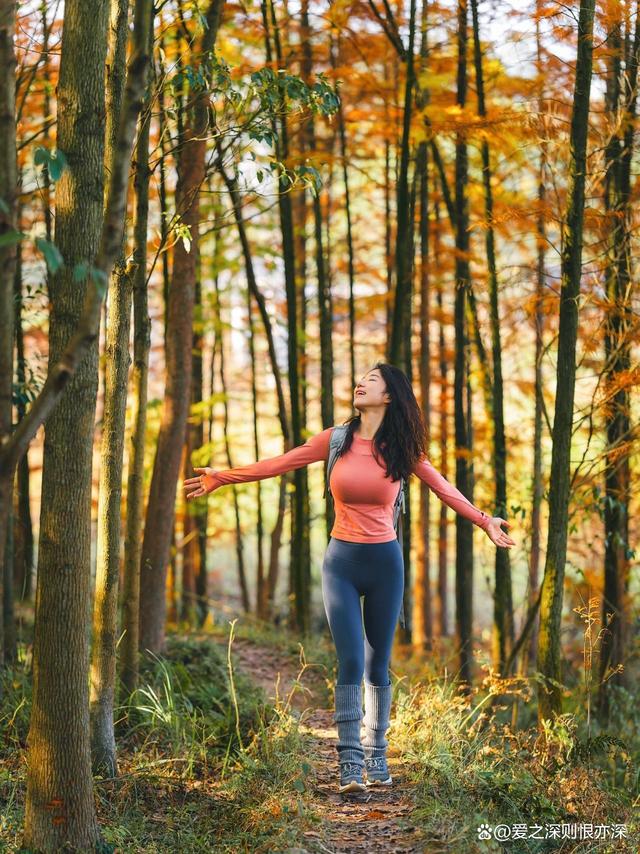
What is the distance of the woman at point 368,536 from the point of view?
14.7ft

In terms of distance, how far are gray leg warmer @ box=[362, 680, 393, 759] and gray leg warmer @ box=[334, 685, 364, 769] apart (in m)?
0.14

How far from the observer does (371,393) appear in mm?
4633

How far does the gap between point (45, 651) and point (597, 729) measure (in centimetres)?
587

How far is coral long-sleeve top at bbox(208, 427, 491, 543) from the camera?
14.8ft

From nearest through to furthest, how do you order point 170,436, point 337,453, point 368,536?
point 368,536 < point 337,453 < point 170,436

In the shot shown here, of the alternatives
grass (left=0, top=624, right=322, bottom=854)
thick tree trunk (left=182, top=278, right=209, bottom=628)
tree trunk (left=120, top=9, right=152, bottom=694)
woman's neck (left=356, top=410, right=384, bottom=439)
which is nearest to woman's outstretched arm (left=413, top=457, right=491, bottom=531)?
woman's neck (left=356, top=410, right=384, bottom=439)

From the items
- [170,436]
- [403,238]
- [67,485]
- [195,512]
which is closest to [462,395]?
[403,238]

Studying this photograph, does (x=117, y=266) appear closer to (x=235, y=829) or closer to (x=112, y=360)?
(x=112, y=360)

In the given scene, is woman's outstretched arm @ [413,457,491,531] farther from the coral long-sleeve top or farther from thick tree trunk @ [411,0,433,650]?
thick tree trunk @ [411,0,433,650]

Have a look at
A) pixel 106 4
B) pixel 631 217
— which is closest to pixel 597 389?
pixel 631 217

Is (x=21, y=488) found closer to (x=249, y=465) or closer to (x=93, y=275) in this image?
(x=249, y=465)

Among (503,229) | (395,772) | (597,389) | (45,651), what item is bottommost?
(395,772)

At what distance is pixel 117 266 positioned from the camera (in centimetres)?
448

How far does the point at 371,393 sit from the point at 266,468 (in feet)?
2.27
